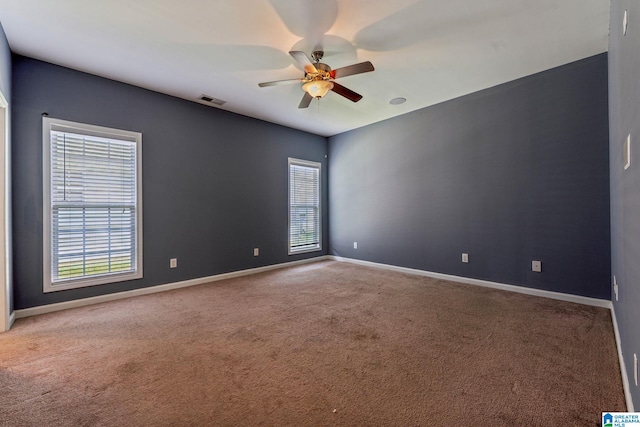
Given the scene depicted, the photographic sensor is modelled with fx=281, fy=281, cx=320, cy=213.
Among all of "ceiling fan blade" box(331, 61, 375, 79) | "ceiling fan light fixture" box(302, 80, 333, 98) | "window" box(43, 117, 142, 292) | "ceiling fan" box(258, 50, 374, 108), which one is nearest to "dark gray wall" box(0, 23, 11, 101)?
"window" box(43, 117, 142, 292)

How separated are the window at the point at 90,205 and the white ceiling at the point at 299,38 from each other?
2.64ft

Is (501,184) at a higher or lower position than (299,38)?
lower

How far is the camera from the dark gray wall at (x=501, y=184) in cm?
309

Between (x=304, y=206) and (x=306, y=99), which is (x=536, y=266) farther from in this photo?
(x=304, y=206)

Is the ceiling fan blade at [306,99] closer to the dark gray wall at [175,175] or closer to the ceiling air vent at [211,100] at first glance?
the ceiling air vent at [211,100]

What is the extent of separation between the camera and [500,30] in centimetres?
253

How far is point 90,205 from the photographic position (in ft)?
10.9

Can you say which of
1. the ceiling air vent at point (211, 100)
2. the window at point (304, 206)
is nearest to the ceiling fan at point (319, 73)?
the ceiling air vent at point (211, 100)

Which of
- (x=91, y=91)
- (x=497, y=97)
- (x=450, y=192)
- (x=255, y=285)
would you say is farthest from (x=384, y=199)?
(x=91, y=91)

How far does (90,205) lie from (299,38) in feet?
9.94

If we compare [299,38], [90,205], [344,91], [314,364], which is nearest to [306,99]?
[344,91]

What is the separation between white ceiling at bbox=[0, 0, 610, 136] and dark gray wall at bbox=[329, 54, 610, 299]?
0.42 meters

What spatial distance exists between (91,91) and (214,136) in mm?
1523

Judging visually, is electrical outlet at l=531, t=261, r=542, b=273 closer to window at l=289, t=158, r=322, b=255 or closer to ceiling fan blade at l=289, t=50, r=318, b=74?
ceiling fan blade at l=289, t=50, r=318, b=74
